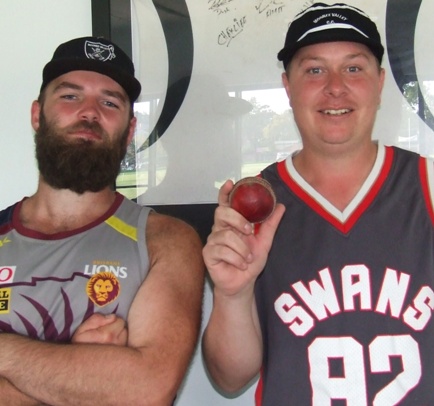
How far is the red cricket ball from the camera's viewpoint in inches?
37.6

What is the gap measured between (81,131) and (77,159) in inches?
2.8

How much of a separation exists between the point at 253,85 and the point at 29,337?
3.00ft

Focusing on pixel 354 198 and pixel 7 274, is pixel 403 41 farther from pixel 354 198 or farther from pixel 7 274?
pixel 7 274

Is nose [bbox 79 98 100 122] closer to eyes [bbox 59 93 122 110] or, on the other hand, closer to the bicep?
eyes [bbox 59 93 122 110]

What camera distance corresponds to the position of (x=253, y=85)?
1.55 metres

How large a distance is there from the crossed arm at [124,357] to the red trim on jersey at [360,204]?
32 centimetres

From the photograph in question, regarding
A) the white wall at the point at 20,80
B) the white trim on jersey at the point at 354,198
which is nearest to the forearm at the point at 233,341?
the white trim on jersey at the point at 354,198

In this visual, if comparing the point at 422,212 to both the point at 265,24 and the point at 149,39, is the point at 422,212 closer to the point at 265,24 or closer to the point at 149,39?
the point at 265,24

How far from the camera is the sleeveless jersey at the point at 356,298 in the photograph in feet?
3.38

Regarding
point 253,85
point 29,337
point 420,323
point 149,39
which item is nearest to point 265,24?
point 253,85

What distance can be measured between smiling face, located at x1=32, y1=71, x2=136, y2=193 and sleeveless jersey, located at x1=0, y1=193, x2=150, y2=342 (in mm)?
133

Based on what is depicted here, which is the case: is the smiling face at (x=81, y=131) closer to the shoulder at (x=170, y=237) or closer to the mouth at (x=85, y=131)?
the mouth at (x=85, y=131)

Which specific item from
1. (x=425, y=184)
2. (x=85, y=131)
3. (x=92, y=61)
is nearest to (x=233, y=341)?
(x=425, y=184)

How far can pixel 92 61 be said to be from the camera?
1.35m
